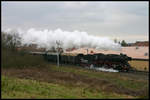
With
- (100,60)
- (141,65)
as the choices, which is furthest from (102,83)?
(141,65)

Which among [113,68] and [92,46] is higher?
[92,46]

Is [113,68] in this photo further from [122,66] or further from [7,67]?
[7,67]

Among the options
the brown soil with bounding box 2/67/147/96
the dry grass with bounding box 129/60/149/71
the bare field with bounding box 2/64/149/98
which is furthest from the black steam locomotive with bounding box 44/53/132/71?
the brown soil with bounding box 2/67/147/96

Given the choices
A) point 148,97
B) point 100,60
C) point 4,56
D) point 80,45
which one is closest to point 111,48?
point 80,45

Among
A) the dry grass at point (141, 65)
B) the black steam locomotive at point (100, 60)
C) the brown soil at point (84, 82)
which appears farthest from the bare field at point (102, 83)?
the dry grass at point (141, 65)

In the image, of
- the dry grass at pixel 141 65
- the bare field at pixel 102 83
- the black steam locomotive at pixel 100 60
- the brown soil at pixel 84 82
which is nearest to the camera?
the bare field at pixel 102 83

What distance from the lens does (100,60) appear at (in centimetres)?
3012

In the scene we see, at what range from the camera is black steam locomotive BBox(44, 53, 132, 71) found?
27.3m

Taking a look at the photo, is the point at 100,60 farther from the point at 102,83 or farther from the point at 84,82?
the point at 102,83

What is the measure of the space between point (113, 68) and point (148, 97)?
19.6 meters

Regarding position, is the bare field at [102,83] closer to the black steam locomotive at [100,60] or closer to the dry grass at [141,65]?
the black steam locomotive at [100,60]

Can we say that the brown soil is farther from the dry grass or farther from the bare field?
the dry grass

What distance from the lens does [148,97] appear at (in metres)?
8.64

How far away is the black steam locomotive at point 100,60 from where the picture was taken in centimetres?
2730
